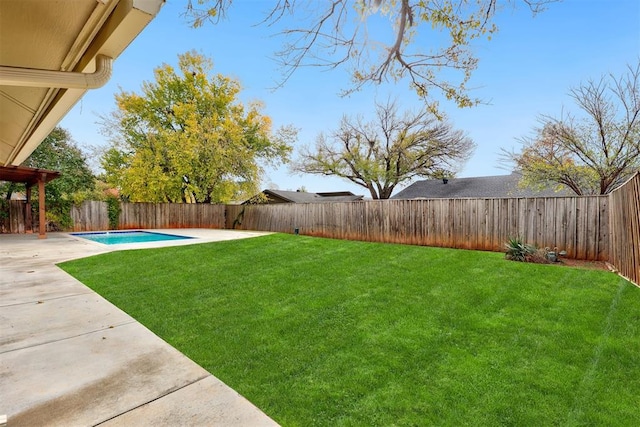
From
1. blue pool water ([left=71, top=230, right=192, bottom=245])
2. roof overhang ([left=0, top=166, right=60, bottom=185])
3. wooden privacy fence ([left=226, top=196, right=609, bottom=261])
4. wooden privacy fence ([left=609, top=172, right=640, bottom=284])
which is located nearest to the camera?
wooden privacy fence ([left=609, top=172, right=640, bottom=284])

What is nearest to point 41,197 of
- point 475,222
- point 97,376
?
point 97,376

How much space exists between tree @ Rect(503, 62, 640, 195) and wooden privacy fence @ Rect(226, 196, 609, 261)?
4572 mm

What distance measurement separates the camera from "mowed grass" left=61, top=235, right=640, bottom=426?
79.6 inches

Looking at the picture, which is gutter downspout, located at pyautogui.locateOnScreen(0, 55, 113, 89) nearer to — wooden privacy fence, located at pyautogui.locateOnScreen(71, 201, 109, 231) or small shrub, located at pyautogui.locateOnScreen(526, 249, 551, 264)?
small shrub, located at pyautogui.locateOnScreen(526, 249, 551, 264)

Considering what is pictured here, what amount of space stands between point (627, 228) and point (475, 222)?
11.0 ft

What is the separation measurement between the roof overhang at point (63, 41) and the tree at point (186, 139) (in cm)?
1370

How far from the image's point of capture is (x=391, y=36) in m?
3.78

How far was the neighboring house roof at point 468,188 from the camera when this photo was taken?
16150 millimetres

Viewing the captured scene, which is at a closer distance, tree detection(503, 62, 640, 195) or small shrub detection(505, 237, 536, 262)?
small shrub detection(505, 237, 536, 262)

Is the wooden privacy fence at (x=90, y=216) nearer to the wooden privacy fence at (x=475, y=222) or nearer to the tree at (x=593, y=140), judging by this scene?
the wooden privacy fence at (x=475, y=222)

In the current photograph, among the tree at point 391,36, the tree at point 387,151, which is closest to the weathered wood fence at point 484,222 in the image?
the tree at point 391,36

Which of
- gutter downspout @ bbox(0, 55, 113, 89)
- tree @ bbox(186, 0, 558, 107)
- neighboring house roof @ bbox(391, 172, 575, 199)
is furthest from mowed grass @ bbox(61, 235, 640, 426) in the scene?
neighboring house roof @ bbox(391, 172, 575, 199)

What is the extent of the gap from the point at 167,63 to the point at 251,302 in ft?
57.2

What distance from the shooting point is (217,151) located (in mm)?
15305
